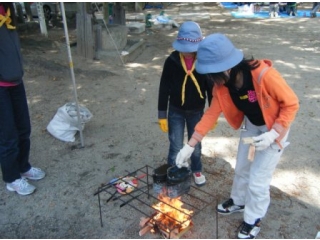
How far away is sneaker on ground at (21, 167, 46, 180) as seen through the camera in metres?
3.57

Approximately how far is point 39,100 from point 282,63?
5.58m

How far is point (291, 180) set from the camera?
354 cm

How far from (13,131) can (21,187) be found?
0.61m

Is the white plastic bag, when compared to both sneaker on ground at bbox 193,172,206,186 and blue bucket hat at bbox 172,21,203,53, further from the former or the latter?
blue bucket hat at bbox 172,21,203,53

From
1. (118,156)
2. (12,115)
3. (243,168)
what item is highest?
(12,115)

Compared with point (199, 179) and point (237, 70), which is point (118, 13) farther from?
point (237, 70)

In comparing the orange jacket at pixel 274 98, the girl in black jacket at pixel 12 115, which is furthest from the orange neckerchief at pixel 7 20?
the orange jacket at pixel 274 98

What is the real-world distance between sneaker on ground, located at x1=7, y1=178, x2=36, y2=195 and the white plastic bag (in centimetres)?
113

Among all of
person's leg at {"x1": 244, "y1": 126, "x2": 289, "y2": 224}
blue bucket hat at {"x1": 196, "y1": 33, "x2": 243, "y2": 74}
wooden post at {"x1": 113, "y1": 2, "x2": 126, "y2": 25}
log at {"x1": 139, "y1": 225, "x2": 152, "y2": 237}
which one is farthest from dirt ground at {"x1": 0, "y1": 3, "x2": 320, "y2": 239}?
wooden post at {"x1": 113, "y1": 2, "x2": 126, "y2": 25}

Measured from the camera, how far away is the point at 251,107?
94.4 inches

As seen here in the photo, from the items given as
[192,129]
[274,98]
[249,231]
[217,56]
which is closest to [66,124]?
[192,129]

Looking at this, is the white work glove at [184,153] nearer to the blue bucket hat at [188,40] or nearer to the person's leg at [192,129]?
the person's leg at [192,129]

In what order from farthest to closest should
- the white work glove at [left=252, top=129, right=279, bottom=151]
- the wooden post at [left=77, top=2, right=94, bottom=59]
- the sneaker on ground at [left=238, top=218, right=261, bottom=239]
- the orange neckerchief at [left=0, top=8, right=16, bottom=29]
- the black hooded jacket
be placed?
the wooden post at [left=77, top=2, right=94, bottom=59]
the black hooded jacket
the orange neckerchief at [left=0, top=8, right=16, bottom=29]
the sneaker on ground at [left=238, top=218, right=261, bottom=239]
the white work glove at [left=252, top=129, right=279, bottom=151]

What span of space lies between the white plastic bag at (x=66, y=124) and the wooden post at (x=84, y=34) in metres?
4.16
